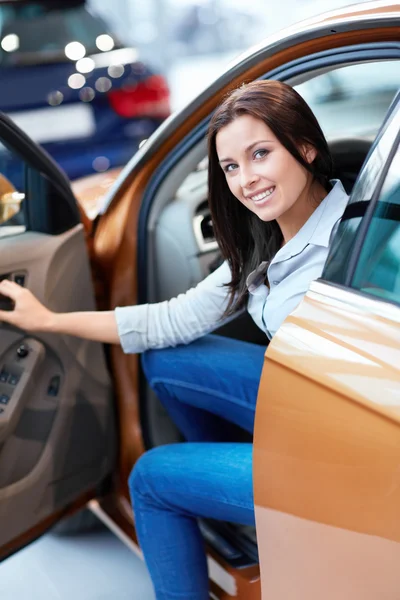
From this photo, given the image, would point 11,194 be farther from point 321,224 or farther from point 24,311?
point 321,224

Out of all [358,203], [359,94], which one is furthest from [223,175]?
[359,94]

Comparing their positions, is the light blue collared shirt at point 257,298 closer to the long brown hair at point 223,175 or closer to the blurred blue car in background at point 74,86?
the long brown hair at point 223,175

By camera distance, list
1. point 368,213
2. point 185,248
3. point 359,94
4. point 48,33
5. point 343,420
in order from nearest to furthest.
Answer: point 343,420 → point 368,213 → point 185,248 → point 48,33 → point 359,94

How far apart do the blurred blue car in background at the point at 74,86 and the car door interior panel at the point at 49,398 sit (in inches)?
99.0

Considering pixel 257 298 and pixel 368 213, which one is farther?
pixel 257 298

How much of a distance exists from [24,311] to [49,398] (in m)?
0.21

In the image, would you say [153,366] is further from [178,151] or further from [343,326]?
Answer: [343,326]

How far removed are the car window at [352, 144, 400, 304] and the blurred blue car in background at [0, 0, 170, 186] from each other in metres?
3.20

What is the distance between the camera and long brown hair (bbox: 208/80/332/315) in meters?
1.32

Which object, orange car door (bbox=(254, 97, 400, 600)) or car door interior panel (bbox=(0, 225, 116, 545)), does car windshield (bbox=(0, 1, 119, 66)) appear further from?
orange car door (bbox=(254, 97, 400, 600))

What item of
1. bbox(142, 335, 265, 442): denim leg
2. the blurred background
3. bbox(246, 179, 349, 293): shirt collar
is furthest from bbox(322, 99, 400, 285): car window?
the blurred background

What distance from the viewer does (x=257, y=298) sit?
→ 1.51 meters

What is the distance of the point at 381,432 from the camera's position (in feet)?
3.34

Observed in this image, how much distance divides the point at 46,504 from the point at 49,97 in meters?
2.82
